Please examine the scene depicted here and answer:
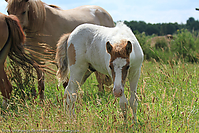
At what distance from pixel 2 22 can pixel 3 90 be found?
4.41ft

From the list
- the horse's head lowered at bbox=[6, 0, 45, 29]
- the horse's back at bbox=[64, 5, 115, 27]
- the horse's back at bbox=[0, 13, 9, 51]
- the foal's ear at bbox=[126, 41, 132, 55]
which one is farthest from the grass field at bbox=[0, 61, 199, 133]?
the horse's back at bbox=[64, 5, 115, 27]

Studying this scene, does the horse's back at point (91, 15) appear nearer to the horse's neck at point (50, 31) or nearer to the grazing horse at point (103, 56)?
the horse's neck at point (50, 31)

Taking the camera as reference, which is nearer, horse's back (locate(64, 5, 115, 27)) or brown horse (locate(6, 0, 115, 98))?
Result: brown horse (locate(6, 0, 115, 98))

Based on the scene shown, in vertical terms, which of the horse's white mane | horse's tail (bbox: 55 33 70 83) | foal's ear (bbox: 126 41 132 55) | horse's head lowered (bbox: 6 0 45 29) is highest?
horse's head lowered (bbox: 6 0 45 29)

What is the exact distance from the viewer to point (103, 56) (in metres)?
2.95

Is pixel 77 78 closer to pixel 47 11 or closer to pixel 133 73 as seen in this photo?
pixel 133 73

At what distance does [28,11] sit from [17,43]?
977 mm

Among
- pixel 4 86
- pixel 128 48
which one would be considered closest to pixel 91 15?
pixel 4 86

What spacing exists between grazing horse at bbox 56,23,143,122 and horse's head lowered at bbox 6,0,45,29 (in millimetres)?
1499

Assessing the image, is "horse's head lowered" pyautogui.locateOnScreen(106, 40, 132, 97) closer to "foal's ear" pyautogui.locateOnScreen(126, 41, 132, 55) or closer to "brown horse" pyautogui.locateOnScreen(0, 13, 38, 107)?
"foal's ear" pyautogui.locateOnScreen(126, 41, 132, 55)

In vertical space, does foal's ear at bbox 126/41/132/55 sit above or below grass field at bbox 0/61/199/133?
above

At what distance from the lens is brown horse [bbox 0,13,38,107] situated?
392 cm

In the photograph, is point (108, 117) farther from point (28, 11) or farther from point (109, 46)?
point (28, 11)

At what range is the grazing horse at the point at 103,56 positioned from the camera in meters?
2.32
